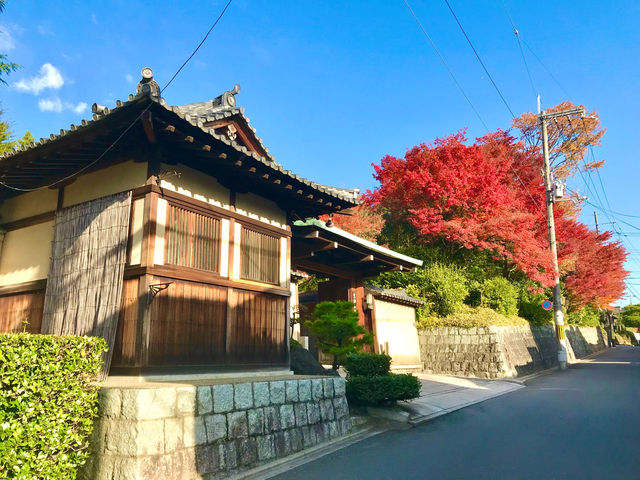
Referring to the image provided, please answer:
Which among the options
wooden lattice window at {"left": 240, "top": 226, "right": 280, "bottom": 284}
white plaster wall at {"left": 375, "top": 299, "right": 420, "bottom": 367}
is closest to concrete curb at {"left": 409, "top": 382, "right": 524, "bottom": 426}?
wooden lattice window at {"left": 240, "top": 226, "right": 280, "bottom": 284}

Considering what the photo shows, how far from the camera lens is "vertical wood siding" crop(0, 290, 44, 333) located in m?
8.59

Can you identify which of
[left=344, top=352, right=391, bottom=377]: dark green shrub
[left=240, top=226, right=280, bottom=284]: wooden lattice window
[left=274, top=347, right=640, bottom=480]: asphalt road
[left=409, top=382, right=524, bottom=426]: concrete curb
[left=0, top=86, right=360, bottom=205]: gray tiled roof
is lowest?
[left=274, top=347, right=640, bottom=480]: asphalt road

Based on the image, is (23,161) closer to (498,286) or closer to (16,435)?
(16,435)

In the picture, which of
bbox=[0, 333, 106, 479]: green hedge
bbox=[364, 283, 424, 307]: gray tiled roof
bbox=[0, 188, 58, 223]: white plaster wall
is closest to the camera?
bbox=[0, 333, 106, 479]: green hedge

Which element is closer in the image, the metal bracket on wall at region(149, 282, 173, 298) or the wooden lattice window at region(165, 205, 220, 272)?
the metal bracket on wall at region(149, 282, 173, 298)

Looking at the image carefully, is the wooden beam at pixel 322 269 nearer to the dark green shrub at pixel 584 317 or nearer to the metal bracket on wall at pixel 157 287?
the metal bracket on wall at pixel 157 287

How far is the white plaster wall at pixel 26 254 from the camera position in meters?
8.95

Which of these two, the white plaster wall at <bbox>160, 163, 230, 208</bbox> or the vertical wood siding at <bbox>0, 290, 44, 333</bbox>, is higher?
the white plaster wall at <bbox>160, 163, 230, 208</bbox>

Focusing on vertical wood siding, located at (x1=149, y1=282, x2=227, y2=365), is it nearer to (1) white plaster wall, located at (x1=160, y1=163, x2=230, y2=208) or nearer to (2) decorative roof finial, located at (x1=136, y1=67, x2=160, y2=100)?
(1) white plaster wall, located at (x1=160, y1=163, x2=230, y2=208)

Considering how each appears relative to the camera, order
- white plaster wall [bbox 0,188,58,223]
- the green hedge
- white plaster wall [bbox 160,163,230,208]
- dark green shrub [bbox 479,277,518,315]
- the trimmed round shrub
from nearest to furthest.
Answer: the green hedge
white plaster wall [bbox 160,163,230,208]
white plaster wall [bbox 0,188,58,223]
the trimmed round shrub
dark green shrub [bbox 479,277,518,315]

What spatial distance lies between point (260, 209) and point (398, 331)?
10744 mm

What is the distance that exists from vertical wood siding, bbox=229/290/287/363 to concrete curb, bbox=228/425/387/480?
84.8 inches

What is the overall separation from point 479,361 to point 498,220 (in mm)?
6844

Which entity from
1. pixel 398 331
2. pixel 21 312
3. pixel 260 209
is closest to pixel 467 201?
pixel 398 331
